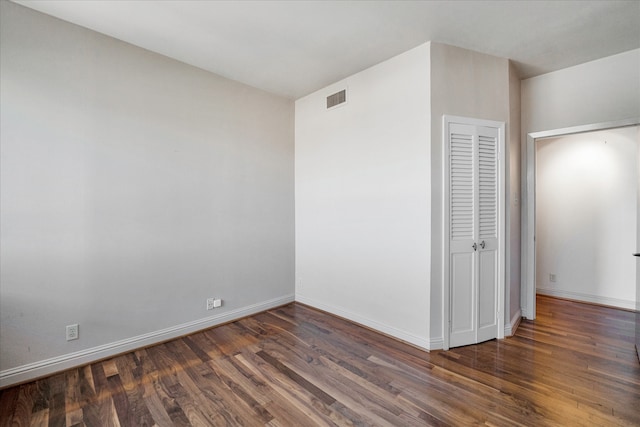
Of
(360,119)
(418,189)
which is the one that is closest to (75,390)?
(418,189)

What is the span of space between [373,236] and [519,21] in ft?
7.48

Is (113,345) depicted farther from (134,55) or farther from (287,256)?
(134,55)

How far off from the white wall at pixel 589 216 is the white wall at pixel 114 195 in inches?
168

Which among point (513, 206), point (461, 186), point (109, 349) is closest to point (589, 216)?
point (513, 206)

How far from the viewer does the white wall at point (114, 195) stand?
7.11ft

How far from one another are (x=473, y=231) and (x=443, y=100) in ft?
4.30

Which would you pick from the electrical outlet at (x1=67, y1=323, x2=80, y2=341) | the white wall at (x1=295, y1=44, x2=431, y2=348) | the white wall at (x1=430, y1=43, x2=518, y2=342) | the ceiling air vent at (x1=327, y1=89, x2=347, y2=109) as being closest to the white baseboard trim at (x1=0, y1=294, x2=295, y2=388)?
the electrical outlet at (x1=67, y1=323, x2=80, y2=341)

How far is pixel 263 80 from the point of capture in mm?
3406

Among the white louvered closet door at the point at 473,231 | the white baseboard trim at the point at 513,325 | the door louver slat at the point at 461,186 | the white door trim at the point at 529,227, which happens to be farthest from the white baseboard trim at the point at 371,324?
the white door trim at the point at 529,227

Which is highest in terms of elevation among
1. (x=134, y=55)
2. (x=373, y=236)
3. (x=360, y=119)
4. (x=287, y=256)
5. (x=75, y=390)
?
(x=134, y=55)

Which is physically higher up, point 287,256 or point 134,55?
point 134,55

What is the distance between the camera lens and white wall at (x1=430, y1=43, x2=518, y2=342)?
2.65 metres

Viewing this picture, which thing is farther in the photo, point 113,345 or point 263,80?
point 263,80

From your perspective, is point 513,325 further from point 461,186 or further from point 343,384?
point 343,384
